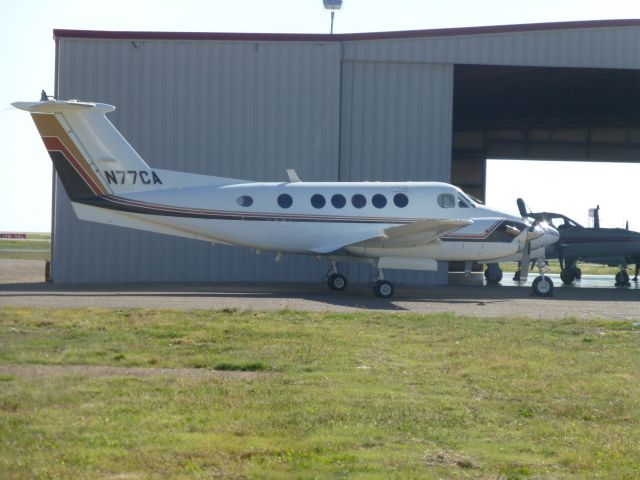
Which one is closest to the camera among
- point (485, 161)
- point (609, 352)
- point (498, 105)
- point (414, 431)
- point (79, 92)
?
point (414, 431)

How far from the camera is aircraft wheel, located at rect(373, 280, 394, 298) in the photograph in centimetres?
2359

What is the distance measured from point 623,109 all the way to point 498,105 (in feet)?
19.7

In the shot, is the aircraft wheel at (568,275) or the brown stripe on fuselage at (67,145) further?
the aircraft wheel at (568,275)

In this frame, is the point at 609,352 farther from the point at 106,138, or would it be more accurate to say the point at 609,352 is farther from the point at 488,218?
the point at 106,138

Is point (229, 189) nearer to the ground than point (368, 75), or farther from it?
nearer to the ground

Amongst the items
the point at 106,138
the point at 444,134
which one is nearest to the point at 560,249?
the point at 444,134

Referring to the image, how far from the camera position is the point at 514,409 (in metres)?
9.37

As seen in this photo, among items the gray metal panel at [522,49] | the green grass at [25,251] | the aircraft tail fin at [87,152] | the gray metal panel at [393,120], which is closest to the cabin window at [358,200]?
the gray metal panel at [393,120]

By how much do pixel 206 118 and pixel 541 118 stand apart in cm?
2178

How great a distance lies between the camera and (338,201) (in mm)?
24953

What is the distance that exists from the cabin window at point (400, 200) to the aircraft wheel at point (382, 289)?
8.59ft

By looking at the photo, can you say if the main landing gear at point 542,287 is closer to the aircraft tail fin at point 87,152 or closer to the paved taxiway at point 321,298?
the paved taxiway at point 321,298

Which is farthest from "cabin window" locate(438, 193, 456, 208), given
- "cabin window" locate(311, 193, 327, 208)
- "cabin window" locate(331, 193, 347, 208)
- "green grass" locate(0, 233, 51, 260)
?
"green grass" locate(0, 233, 51, 260)

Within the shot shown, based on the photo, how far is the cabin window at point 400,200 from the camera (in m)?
25.1
